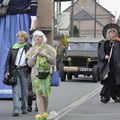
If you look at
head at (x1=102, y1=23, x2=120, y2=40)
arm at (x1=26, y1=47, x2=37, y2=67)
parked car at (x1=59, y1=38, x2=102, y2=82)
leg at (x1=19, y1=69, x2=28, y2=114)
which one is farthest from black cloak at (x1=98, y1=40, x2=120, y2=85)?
parked car at (x1=59, y1=38, x2=102, y2=82)

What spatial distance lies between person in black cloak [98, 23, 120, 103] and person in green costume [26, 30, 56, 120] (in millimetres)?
4010

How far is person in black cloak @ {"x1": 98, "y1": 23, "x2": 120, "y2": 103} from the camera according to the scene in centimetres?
1426

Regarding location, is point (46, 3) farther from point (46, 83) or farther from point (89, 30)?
point (89, 30)

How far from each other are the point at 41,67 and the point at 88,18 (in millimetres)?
117678

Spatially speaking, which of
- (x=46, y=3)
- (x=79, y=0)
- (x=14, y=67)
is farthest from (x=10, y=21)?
(x=79, y=0)

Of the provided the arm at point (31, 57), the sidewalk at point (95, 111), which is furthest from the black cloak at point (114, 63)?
the arm at point (31, 57)

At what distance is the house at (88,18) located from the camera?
410ft

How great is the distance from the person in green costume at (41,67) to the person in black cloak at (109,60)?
4.01 m

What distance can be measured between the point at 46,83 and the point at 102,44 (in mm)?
4284

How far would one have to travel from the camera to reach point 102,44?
14297mm

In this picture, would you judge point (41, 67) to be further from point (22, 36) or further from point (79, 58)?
point (79, 58)

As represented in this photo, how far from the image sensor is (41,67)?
10.4 meters

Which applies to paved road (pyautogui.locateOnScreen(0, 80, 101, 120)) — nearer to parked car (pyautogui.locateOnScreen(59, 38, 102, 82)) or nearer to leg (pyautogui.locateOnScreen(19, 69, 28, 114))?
leg (pyautogui.locateOnScreen(19, 69, 28, 114))

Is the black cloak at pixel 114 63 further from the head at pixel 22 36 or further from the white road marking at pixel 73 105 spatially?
the head at pixel 22 36
